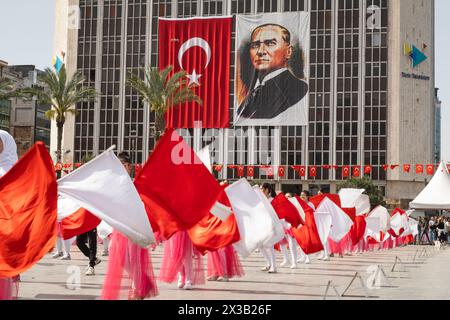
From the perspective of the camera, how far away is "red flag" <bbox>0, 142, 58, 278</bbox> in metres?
8.13

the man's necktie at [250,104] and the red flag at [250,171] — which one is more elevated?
the man's necktie at [250,104]

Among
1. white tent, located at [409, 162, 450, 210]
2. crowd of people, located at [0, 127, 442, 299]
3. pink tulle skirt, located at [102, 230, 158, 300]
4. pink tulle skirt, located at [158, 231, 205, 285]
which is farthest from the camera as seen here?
white tent, located at [409, 162, 450, 210]

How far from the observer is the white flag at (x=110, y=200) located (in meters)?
8.60

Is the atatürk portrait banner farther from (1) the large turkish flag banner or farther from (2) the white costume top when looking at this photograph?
(2) the white costume top

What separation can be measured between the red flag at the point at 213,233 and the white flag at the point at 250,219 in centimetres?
51

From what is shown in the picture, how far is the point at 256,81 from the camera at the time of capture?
255ft

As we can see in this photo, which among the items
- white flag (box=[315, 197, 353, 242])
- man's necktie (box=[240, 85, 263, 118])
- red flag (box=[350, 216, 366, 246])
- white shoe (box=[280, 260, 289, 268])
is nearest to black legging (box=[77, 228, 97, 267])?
white shoe (box=[280, 260, 289, 268])

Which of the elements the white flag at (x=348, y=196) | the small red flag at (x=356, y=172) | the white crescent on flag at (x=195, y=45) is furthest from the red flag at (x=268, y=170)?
the white flag at (x=348, y=196)

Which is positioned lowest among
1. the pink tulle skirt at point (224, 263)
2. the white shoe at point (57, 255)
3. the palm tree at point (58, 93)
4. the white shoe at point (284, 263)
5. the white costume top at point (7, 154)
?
the white shoe at point (284, 263)

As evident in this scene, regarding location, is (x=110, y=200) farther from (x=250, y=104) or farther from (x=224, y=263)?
(x=250, y=104)

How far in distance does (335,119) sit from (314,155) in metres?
4.00

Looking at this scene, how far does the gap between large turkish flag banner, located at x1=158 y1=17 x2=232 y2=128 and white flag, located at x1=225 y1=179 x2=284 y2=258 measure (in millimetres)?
65359

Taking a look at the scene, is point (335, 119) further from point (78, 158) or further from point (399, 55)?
point (78, 158)

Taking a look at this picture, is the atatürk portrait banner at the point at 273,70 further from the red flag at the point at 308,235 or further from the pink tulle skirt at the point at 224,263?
the pink tulle skirt at the point at 224,263
